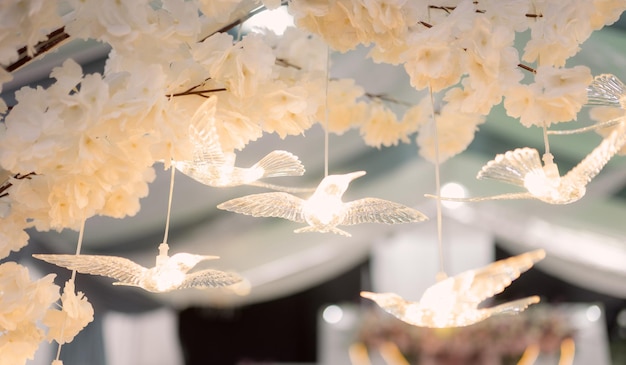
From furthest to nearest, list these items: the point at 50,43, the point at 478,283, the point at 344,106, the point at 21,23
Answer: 1. the point at 344,106
2. the point at 478,283
3. the point at 50,43
4. the point at 21,23

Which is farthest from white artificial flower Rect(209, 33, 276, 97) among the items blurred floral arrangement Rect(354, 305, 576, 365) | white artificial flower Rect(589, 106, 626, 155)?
blurred floral arrangement Rect(354, 305, 576, 365)

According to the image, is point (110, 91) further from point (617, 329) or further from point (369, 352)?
point (617, 329)

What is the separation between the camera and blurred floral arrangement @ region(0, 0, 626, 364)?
2.14ft

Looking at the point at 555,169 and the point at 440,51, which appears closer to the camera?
the point at 440,51

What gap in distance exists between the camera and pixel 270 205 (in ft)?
2.92

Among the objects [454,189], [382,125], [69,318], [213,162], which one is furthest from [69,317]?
[454,189]

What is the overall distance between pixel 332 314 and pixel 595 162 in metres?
4.25

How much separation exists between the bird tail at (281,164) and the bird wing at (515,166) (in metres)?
0.26

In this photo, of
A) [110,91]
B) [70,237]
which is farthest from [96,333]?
[110,91]

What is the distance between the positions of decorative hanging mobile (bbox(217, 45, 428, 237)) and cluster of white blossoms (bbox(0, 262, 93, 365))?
0.23 meters

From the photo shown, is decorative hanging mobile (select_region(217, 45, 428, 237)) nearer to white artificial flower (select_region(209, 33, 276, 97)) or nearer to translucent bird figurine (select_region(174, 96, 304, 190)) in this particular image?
translucent bird figurine (select_region(174, 96, 304, 190))

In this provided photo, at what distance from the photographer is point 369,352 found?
4621mm

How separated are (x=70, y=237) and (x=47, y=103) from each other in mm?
1767

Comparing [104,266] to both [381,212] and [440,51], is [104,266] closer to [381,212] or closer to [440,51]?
[381,212]
